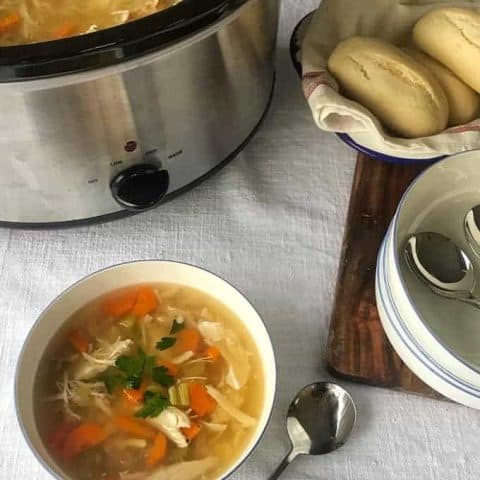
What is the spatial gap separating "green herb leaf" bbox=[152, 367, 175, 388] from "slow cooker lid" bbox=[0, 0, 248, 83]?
24 centimetres

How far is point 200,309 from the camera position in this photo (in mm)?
662

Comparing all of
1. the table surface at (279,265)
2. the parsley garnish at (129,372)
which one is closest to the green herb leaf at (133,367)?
the parsley garnish at (129,372)

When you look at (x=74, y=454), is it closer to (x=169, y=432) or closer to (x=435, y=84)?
(x=169, y=432)

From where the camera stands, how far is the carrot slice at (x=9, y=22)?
63cm

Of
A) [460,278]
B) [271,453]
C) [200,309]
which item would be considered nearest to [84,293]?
[200,309]

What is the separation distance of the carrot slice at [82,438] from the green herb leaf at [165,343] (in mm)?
79

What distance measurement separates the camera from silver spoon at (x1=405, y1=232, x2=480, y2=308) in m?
0.67

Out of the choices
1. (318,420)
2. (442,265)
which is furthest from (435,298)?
(318,420)

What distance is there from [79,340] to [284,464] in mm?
192

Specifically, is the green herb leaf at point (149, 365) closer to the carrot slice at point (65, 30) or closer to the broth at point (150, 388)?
the broth at point (150, 388)

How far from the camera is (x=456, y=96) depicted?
746 millimetres

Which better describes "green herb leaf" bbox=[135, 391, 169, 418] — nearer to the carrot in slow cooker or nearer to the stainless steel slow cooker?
the stainless steel slow cooker

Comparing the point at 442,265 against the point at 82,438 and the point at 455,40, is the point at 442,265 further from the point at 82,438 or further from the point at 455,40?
the point at 82,438

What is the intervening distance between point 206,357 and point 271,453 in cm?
9
